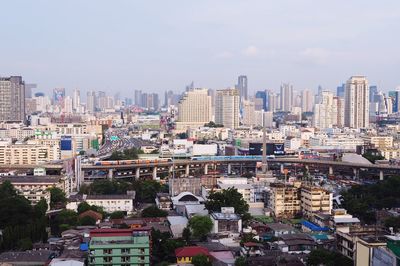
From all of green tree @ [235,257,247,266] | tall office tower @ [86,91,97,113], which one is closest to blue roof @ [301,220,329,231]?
green tree @ [235,257,247,266]

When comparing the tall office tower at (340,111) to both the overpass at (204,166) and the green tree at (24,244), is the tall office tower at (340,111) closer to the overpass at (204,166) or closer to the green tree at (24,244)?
the overpass at (204,166)

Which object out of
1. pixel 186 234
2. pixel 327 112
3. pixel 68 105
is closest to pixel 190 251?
pixel 186 234

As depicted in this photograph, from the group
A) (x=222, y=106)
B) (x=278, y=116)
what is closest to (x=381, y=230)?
(x=222, y=106)

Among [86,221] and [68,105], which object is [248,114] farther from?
[86,221]

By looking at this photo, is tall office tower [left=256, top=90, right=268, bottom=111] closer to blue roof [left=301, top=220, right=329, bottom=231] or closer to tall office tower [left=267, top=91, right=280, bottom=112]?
tall office tower [left=267, top=91, right=280, bottom=112]

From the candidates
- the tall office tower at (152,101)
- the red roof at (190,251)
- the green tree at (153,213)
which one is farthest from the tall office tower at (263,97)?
the red roof at (190,251)
